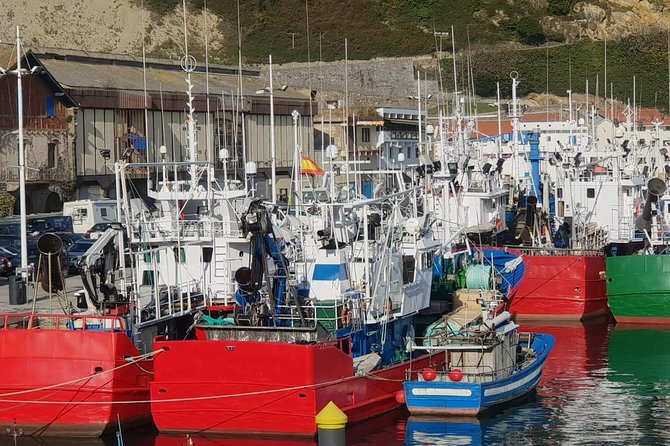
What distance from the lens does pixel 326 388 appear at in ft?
77.0

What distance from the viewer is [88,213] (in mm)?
41125

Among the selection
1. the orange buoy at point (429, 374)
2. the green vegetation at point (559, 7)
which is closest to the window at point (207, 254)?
the orange buoy at point (429, 374)

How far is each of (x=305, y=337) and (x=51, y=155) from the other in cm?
3005

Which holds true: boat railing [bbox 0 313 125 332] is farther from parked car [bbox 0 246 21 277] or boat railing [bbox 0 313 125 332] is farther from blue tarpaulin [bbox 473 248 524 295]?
blue tarpaulin [bbox 473 248 524 295]

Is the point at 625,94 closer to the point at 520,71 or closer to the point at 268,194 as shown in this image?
the point at 520,71

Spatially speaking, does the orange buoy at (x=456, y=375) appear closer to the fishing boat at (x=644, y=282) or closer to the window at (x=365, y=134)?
the fishing boat at (x=644, y=282)

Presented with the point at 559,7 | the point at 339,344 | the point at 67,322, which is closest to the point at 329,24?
the point at 559,7

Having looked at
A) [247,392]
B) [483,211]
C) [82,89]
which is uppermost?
[82,89]

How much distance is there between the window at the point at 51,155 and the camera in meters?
51.3

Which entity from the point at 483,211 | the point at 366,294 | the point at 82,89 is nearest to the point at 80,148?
the point at 82,89

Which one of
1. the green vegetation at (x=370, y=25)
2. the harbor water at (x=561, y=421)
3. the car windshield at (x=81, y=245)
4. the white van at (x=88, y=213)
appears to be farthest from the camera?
the green vegetation at (x=370, y=25)

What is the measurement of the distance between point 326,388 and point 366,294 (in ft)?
9.65

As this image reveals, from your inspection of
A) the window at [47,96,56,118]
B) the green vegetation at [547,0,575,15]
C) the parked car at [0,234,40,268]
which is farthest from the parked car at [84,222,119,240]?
the green vegetation at [547,0,575,15]

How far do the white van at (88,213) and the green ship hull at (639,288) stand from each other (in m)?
14.6
